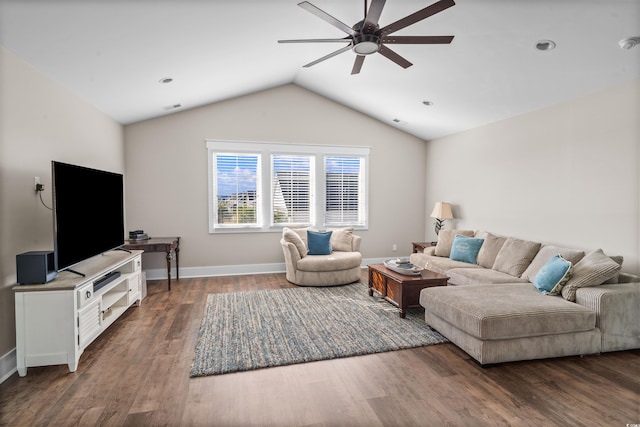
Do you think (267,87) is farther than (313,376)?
Yes

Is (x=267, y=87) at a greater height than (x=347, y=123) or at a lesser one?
greater

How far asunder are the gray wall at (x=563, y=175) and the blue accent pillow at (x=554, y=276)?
0.80 m

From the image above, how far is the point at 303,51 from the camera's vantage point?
15.4 ft

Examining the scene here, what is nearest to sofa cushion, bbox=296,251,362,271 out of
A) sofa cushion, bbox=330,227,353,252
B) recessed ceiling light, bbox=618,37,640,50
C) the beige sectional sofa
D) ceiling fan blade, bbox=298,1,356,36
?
sofa cushion, bbox=330,227,353,252

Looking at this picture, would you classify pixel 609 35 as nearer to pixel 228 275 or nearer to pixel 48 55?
pixel 48 55

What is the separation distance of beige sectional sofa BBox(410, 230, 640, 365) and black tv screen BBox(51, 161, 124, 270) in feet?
11.1

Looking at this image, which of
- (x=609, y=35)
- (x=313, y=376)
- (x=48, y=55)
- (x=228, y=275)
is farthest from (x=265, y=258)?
(x=609, y=35)

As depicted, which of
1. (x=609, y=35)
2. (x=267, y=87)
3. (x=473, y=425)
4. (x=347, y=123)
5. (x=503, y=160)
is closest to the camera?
(x=473, y=425)

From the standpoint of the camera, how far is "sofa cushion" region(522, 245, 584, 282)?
145 inches

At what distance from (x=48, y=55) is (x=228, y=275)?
13.2 ft

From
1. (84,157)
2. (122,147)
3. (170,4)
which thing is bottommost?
(84,157)

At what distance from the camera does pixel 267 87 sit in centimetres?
602

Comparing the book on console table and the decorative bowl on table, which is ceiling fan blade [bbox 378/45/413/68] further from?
the book on console table

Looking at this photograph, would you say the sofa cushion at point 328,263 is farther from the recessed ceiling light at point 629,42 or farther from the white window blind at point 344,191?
the recessed ceiling light at point 629,42
